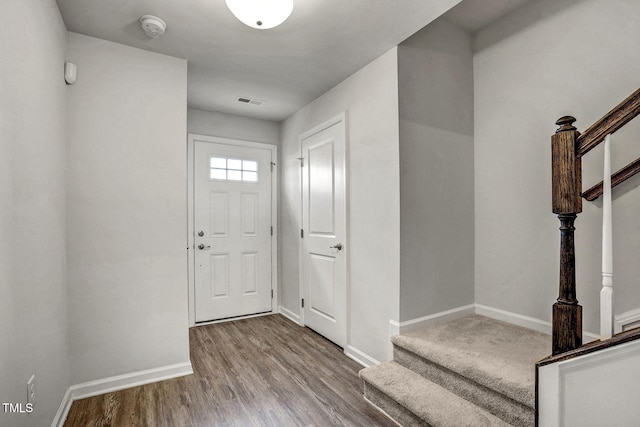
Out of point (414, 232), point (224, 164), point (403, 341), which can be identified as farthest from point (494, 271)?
point (224, 164)

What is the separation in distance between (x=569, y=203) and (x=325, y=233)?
2.06m

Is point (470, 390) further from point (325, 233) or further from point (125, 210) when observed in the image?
point (125, 210)

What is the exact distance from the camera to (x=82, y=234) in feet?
6.98

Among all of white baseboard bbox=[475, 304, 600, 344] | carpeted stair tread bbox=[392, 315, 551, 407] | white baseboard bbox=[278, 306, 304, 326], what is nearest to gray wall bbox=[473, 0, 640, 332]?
white baseboard bbox=[475, 304, 600, 344]

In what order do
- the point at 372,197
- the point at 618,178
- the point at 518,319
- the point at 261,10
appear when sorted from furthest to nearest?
the point at 372,197
the point at 518,319
the point at 618,178
the point at 261,10

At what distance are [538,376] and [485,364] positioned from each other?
0.44 metres

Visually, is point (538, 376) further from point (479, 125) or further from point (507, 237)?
point (479, 125)

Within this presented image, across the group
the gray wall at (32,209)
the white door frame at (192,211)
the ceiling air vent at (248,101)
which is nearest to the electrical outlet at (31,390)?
the gray wall at (32,209)

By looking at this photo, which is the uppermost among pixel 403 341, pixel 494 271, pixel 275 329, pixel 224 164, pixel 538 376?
pixel 224 164

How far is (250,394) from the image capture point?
7.18 ft

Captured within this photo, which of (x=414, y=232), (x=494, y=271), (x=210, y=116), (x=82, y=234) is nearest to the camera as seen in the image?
(x=82, y=234)

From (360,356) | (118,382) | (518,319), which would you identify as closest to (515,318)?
(518,319)

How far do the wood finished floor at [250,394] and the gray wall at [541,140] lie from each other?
1.40 metres

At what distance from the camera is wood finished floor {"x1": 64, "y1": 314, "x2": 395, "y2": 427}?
1909mm
